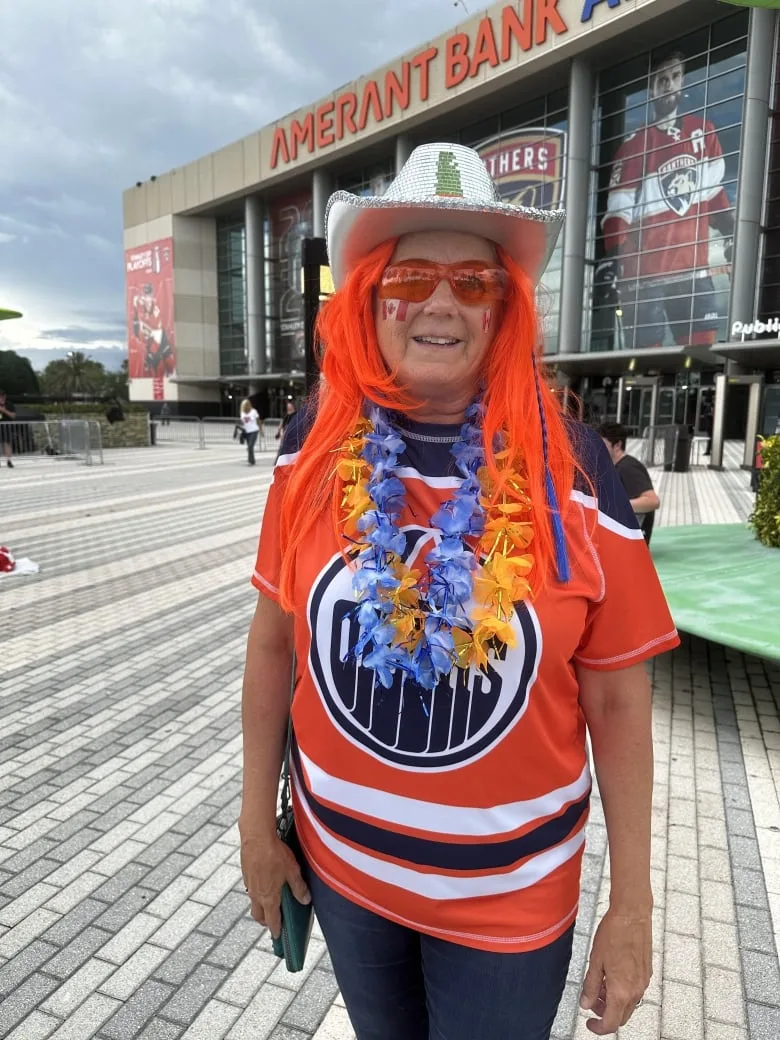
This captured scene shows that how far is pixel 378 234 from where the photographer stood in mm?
1277

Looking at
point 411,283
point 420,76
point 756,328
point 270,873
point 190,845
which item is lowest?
point 190,845

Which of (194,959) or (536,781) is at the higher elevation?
(536,781)

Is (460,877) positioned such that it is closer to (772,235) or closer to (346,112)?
(772,235)

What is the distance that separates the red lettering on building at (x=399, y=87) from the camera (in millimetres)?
30828

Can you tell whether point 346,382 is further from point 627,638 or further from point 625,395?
point 625,395

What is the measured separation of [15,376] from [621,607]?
39.1m

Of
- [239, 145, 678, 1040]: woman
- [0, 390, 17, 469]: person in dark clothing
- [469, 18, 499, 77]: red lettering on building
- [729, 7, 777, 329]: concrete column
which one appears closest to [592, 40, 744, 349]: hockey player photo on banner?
[729, 7, 777, 329]: concrete column

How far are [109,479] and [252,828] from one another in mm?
14481

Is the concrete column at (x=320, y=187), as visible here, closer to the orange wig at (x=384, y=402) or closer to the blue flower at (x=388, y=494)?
the orange wig at (x=384, y=402)

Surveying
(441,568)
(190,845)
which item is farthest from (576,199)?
(441,568)

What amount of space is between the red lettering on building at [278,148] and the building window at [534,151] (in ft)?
41.2

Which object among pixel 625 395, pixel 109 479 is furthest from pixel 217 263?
pixel 109 479

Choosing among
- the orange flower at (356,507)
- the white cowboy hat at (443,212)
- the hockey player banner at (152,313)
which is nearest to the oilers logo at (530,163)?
the hockey player banner at (152,313)

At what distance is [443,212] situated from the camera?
3.96ft
